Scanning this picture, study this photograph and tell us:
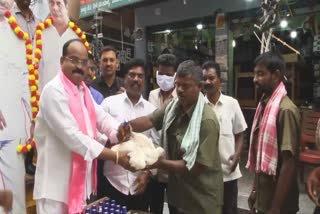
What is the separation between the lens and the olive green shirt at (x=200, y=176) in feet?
8.19

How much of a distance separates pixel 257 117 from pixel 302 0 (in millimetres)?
3437

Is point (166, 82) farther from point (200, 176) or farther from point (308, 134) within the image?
Result: point (308, 134)

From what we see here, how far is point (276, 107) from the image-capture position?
8.59 feet

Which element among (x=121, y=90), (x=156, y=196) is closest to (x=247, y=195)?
(x=156, y=196)

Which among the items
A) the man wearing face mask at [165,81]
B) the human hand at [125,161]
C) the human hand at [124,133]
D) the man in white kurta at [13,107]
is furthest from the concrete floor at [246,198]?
the human hand at [125,161]

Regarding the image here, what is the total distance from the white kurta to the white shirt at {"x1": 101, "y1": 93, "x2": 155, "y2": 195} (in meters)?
0.67

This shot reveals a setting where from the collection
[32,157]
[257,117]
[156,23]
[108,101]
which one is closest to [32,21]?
[108,101]

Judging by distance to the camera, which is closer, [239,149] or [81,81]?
[81,81]

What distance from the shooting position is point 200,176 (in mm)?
2559

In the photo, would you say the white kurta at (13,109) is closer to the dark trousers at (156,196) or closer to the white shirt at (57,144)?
the white shirt at (57,144)

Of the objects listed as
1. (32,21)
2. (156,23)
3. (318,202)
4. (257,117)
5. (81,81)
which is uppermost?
(156,23)

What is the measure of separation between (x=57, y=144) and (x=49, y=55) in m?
1.23

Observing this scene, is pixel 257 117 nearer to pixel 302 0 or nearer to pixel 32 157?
pixel 32 157

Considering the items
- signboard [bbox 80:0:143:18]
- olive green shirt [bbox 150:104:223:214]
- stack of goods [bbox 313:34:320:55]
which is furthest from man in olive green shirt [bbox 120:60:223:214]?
stack of goods [bbox 313:34:320:55]
